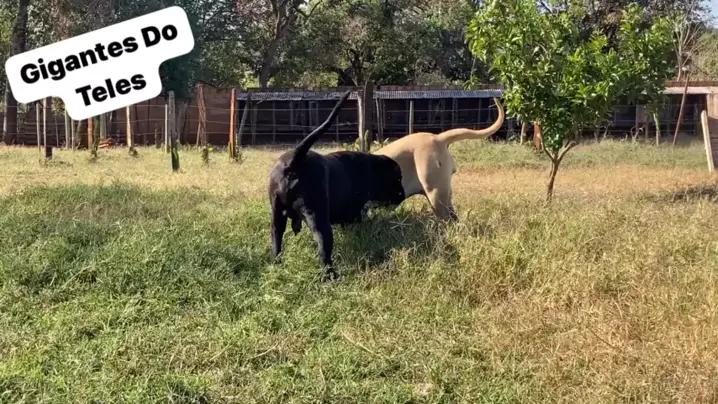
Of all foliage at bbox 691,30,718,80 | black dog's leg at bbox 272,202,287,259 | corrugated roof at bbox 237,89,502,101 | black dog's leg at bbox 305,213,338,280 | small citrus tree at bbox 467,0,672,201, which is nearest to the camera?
black dog's leg at bbox 305,213,338,280

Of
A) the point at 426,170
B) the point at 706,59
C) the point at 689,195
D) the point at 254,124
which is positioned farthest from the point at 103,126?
the point at 706,59

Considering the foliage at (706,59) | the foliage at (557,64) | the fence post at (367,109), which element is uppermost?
the foliage at (706,59)

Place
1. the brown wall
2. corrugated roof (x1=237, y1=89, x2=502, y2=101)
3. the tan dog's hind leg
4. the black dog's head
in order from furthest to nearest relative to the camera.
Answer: the brown wall → corrugated roof (x1=237, y1=89, x2=502, y2=101) → the tan dog's hind leg → the black dog's head

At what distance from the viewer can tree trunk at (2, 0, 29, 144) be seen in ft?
70.9

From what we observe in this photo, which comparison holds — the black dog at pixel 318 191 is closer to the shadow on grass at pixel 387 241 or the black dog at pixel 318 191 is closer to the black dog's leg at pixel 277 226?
the black dog's leg at pixel 277 226

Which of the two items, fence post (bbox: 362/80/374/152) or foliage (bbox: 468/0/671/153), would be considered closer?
Answer: foliage (bbox: 468/0/671/153)

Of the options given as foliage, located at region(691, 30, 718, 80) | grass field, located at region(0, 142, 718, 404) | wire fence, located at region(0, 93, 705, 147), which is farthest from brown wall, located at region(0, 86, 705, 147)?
grass field, located at region(0, 142, 718, 404)

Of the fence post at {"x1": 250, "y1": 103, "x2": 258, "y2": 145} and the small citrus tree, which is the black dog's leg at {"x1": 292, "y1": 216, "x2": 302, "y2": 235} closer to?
the small citrus tree

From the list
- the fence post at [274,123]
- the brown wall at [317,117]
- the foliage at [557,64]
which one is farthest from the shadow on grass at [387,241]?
the fence post at [274,123]

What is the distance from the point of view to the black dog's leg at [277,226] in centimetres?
593

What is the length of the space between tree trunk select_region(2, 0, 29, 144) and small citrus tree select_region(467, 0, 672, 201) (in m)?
17.1

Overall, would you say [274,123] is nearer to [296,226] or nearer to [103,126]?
[103,126]

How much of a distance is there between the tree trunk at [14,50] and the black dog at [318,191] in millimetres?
17783

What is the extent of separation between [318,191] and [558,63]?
163 inches
